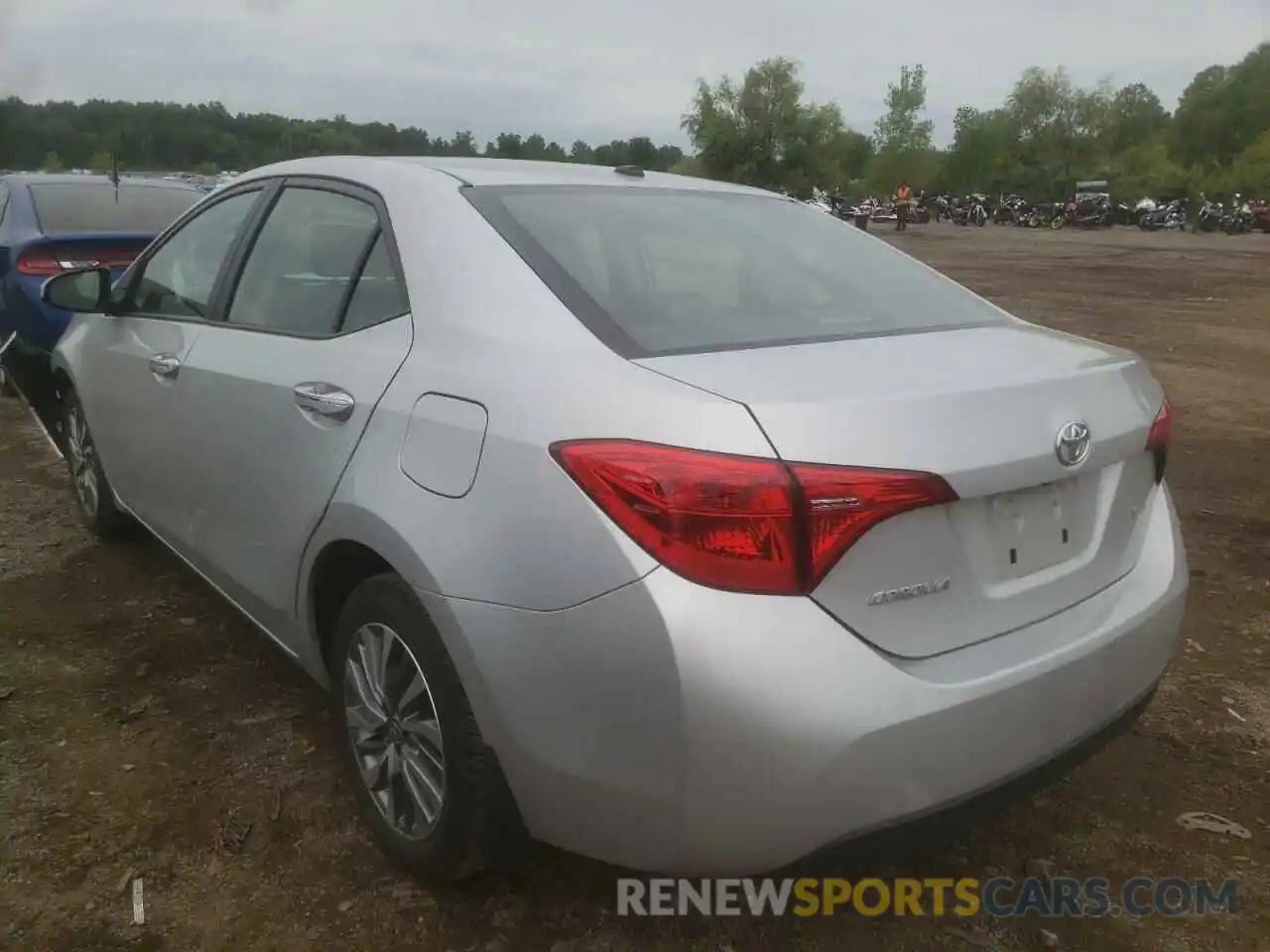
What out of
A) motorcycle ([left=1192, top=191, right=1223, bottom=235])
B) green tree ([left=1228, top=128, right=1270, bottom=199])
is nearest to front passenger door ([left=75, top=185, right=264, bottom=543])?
motorcycle ([left=1192, top=191, right=1223, bottom=235])

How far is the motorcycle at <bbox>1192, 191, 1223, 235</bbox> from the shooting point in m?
40.4

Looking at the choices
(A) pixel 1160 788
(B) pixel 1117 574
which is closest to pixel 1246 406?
(A) pixel 1160 788

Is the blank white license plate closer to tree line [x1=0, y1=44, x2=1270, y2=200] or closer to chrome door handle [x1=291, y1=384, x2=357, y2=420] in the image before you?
chrome door handle [x1=291, y1=384, x2=357, y2=420]

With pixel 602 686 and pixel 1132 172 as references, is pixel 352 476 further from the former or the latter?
pixel 1132 172

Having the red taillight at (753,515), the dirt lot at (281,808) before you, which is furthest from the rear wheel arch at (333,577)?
the red taillight at (753,515)

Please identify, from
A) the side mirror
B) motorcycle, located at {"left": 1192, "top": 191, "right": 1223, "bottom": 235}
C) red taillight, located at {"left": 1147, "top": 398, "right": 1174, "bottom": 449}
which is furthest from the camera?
motorcycle, located at {"left": 1192, "top": 191, "right": 1223, "bottom": 235}

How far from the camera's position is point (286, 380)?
2600mm

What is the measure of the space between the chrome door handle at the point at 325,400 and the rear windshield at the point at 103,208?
4547 mm

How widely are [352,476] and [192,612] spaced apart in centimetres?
187

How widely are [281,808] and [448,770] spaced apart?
2.61 ft

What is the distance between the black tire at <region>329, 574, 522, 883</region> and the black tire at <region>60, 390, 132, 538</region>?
235cm

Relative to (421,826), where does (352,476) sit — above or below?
above

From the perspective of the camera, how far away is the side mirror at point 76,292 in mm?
3820

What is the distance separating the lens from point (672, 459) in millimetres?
1749
